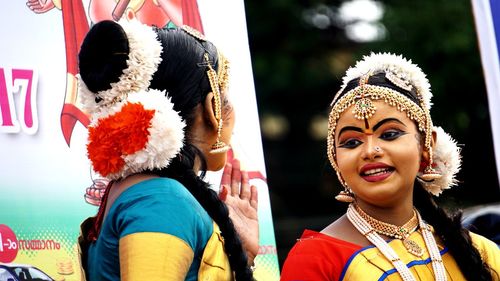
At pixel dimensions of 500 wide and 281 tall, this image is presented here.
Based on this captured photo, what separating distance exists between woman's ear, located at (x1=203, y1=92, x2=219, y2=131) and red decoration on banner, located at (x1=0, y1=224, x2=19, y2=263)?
24.7 inches

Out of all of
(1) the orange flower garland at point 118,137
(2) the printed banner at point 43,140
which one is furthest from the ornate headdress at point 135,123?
(2) the printed banner at point 43,140

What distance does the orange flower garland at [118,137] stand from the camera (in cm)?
248

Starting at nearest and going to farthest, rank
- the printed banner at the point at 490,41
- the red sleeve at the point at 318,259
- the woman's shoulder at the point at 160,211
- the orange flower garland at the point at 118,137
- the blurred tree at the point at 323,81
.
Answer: the woman's shoulder at the point at 160,211
the orange flower garland at the point at 118,137
the red sleeve at the point at 318,259
the printed banner at the point at 490,41
the blurred tree at the point at 323,81

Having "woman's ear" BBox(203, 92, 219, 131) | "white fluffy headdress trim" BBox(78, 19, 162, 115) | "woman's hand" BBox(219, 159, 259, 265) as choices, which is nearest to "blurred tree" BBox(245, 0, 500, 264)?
"woman's hand" BBox(219, 159, 259, 265)

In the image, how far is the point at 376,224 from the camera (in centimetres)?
274

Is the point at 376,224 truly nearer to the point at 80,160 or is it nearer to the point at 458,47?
the point at 80,160

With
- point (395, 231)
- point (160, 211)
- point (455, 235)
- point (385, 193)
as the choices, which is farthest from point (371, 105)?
point (160, 211)

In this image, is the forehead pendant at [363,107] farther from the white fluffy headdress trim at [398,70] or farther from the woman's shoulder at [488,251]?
the woman's shoulder at [488,251]

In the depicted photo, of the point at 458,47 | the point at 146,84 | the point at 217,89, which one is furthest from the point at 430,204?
the point at 458,47

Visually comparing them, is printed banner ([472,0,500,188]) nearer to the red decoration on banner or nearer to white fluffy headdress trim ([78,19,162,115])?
white fluffy headdress trim ([78,19,162,115])

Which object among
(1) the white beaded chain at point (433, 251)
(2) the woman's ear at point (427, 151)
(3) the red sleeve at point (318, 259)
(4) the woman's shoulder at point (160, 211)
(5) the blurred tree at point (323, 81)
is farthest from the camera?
(5) the blurred tree at point (323, 81)

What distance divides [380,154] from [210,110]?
0.46m

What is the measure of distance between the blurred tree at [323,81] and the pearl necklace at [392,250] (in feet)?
25.2

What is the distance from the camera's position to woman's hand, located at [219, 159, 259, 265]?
2.91 m
